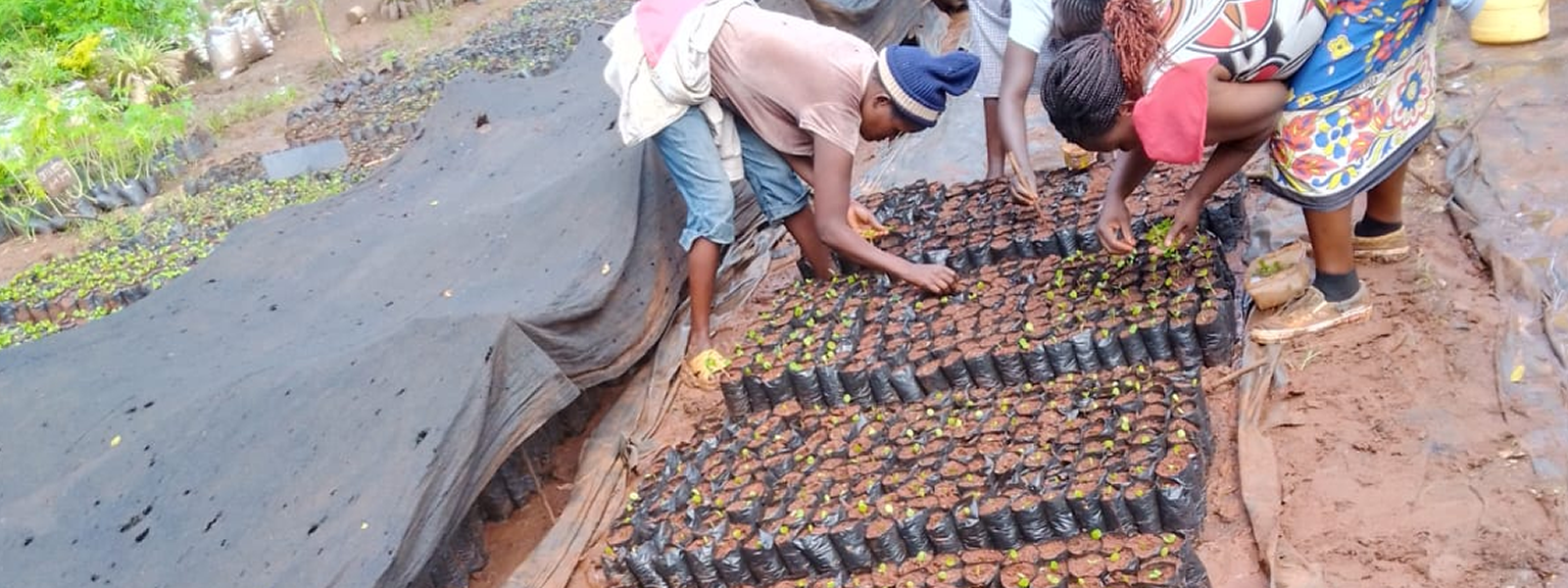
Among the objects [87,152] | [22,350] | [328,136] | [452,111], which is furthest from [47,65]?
[22,350]

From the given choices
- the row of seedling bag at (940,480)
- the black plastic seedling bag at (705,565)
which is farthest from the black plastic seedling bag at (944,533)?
the black plastic seedling bag at (705,565)

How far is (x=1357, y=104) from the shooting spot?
277 cm

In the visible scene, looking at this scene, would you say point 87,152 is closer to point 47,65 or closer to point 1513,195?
point 47,65

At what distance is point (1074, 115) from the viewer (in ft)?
8.96

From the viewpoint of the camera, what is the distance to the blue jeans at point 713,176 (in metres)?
3.63

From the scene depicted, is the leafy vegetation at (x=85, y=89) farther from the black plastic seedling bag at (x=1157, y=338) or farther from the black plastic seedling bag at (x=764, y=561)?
the black plastic seedling bag at (x=1157, y=338)

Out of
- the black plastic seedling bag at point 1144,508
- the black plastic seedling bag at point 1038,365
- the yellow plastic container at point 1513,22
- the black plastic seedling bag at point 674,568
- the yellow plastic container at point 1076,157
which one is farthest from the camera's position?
the yellow plastic container at point 1513,22

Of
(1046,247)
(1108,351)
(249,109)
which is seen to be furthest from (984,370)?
(249,109)

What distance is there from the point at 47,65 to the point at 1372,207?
10741mm

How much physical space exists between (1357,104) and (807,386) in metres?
1.67

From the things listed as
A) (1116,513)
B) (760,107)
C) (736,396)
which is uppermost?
(760,107)

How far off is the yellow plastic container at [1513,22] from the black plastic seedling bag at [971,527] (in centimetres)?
349

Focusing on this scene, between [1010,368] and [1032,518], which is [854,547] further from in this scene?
[1010,368]

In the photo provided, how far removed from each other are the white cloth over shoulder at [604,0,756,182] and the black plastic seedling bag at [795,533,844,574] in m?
1.48
